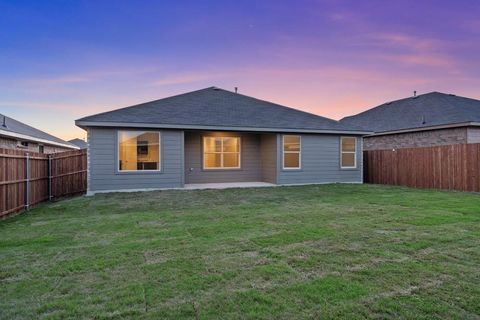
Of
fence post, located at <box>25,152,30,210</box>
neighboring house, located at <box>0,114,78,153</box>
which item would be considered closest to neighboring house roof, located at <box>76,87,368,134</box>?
fence post, located at <box>25,152,30,210</box>

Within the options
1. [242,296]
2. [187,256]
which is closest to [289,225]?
[187,256]

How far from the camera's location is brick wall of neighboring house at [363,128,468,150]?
44.7ft

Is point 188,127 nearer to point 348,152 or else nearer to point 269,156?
point 269,156

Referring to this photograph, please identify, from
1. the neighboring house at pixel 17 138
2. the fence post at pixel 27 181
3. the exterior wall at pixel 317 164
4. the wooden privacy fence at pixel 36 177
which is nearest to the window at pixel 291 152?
the exterior wall at pixel 317 164

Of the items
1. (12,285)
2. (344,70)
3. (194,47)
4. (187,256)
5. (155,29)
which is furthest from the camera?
(344,70)

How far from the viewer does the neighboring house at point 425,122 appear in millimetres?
13719

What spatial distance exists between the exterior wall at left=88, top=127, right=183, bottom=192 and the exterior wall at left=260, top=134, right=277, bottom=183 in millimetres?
4021

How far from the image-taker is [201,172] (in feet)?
44.9

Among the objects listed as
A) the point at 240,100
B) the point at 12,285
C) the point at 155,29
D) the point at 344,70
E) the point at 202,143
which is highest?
the point at 155,29

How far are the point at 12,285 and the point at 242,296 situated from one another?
2.30 meters

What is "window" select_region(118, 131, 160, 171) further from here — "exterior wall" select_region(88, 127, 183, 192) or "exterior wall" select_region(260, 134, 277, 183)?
"exterior wall" select_region(260, 134, 277, 183)

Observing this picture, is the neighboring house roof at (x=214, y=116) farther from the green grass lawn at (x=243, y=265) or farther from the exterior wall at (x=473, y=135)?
the green grass lawn at (x=243, y=265)

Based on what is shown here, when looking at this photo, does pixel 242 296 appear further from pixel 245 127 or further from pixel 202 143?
pixel 202 143

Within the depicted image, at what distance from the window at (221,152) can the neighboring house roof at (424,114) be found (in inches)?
322
